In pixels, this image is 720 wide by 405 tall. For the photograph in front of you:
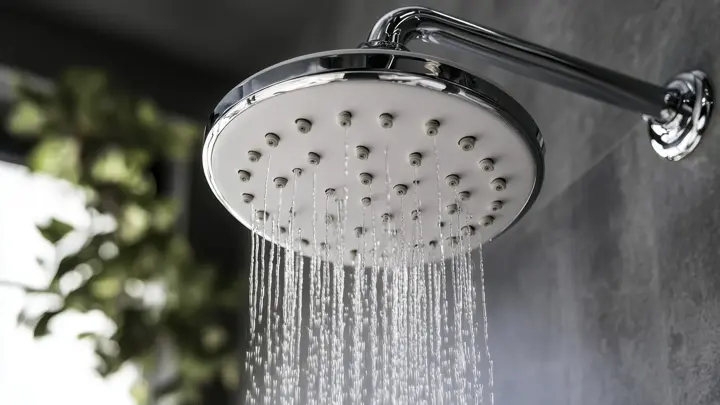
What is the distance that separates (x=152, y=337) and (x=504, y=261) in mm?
805

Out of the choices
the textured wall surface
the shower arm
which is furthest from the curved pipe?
the textured wall surface

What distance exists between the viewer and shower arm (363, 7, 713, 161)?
654 mm

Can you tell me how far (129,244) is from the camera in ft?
5.22

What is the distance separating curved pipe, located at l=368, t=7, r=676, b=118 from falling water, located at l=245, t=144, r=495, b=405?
0.10 m

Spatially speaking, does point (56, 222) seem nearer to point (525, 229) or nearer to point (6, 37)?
point (6, 37)

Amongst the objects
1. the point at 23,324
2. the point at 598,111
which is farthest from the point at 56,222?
the point at 598,111

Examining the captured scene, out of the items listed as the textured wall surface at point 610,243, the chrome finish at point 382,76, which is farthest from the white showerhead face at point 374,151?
the textured wall surface at point 610,243

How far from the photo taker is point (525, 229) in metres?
0.98

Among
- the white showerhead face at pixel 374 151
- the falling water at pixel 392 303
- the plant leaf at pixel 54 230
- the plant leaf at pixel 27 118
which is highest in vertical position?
the plant leaf at pixel 27 118

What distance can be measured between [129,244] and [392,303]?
2.36 feet

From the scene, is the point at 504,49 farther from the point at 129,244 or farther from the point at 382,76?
the point at 129,244

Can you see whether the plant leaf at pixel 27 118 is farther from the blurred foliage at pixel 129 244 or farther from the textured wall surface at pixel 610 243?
the textured wall surface at pixel 610 243

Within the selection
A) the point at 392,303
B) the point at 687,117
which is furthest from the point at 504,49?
the point at 392,303

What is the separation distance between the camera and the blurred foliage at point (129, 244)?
153cm
